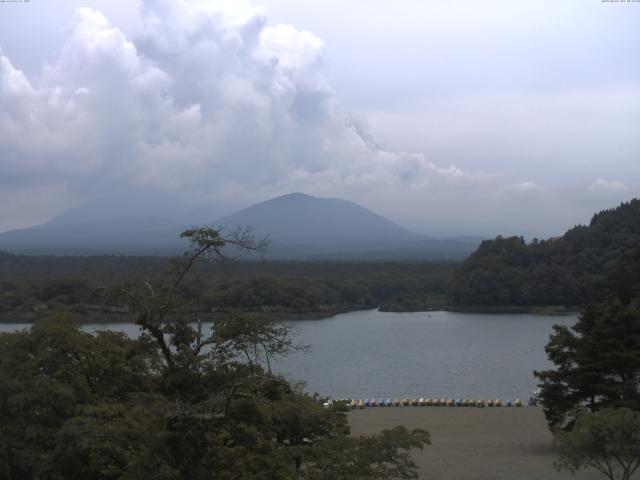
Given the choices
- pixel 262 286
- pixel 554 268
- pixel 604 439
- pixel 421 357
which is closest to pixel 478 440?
pixel 604 439

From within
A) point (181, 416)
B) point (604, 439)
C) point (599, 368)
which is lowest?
point (604, 439)

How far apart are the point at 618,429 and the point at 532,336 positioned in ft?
86.6

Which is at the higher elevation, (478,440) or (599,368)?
(599,368)

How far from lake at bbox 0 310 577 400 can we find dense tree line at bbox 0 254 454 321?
2.54 m

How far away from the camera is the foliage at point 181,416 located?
17.9 feet

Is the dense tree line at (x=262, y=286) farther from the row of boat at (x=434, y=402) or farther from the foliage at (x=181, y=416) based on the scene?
the foliage at (x=181, y=416)

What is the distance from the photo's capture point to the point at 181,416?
5.24m

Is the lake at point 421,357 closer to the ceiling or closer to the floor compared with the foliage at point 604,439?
closer to the floor

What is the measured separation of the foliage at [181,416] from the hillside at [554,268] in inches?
1643

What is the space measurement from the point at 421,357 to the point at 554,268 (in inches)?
927

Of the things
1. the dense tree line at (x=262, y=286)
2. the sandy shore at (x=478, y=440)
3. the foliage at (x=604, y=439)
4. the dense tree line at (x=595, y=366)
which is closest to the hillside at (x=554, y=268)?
the dense tree line at (x=262, y=286)

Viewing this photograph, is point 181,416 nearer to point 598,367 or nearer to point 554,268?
point 598,367

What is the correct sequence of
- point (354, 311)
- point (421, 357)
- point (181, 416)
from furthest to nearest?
point (354, 311) → point (421, 357) → point (181, 416)

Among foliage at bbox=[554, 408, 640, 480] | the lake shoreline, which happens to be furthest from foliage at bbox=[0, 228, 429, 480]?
the lake shoreline
